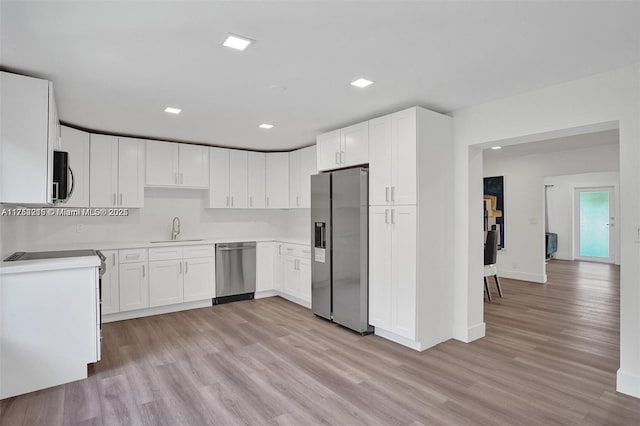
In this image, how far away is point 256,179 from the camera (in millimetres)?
5719

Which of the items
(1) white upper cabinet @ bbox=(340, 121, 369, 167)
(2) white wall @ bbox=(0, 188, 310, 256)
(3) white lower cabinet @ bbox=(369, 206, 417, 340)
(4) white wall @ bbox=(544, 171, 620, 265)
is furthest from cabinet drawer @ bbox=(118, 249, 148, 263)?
(4) white wall @ bbox=(544, 171, 620, 265)

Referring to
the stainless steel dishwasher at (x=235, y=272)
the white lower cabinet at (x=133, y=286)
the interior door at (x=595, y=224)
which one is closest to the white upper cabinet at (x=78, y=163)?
the white lower cabinet at (x=133, y=286)

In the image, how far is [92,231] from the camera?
462 centimetres

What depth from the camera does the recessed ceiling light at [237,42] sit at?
2129 mm

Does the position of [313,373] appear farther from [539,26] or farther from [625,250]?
[539,26]

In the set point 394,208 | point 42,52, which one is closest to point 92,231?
point 42,52

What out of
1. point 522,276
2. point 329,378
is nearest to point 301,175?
point 329,378

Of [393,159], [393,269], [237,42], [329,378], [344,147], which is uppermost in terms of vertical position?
[237,42]

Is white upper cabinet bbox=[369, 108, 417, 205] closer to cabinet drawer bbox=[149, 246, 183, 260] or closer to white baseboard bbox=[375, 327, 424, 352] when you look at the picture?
white baseboard bbox=[375, 327, 424, 352]

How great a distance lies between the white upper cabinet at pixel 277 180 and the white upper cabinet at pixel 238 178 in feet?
1.28

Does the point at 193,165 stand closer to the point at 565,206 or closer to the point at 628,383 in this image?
the point at 628,383

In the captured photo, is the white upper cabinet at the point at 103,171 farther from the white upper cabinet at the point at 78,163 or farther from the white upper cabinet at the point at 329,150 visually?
the white upper cabinet at the point at 329,150

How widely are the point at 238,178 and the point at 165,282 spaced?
1.89 meters

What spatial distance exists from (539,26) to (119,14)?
2.34m
